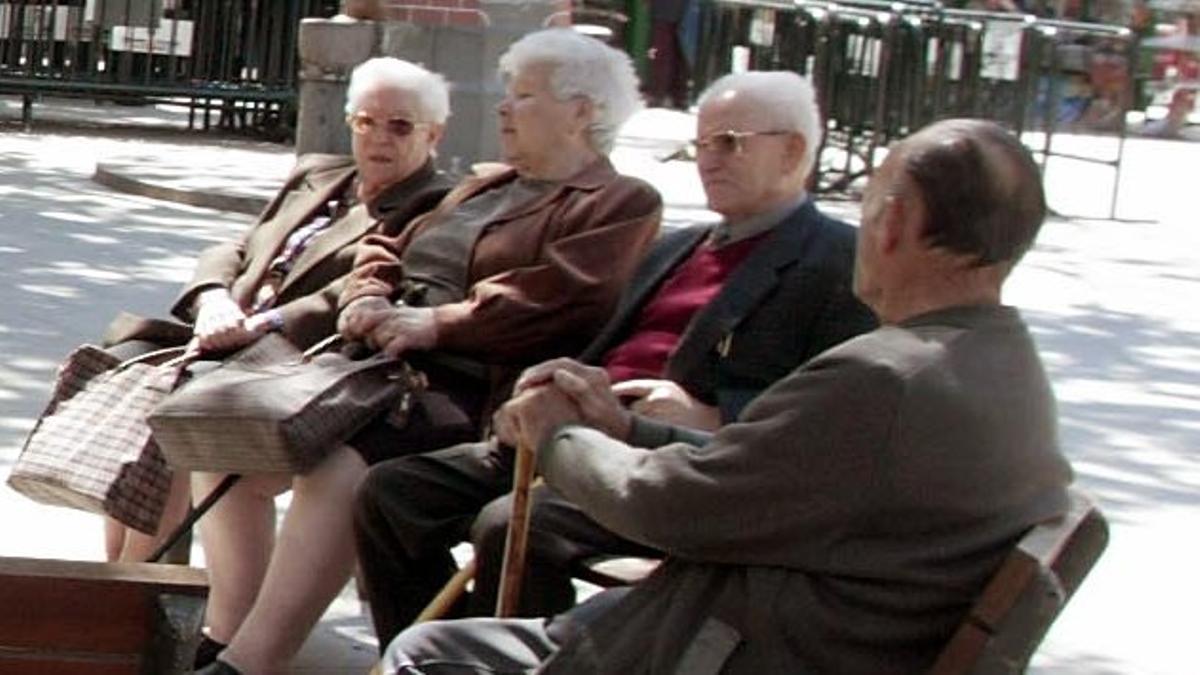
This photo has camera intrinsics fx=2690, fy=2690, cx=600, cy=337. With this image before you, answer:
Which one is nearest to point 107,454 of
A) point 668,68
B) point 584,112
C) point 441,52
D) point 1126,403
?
point 584,112

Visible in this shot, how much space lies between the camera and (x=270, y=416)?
16.2 ft

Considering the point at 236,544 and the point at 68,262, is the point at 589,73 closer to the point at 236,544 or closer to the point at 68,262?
the point at 236,544

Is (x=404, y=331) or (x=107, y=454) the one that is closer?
(x=404, y=331)

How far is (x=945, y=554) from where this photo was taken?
3.29 m

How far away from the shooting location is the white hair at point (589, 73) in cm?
539

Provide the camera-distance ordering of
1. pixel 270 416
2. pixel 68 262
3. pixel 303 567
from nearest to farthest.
A: pixel 270 416
pixel 303 567
pixel 68 262

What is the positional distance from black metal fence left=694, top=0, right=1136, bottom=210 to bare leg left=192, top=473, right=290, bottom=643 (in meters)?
11.5

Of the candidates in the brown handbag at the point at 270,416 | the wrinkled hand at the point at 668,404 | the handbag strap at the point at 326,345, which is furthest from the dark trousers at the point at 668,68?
the wrinkled hand at the point at 668,404

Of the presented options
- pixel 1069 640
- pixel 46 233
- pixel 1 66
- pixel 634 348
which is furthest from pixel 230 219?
pixel 634 348

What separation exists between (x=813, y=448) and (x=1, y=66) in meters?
16.0

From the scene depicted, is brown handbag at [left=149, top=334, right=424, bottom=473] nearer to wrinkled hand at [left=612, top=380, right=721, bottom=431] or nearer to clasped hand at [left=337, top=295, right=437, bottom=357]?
clasped hand at [left=337, top=295, right=437, bottom=357]

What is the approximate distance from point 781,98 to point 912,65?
12.1 meters

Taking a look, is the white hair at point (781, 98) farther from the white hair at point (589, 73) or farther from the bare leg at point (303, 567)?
the bare leg at point (303, 567)

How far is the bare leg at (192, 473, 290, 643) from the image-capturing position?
209 inches
